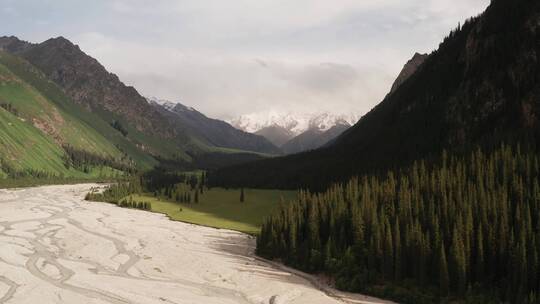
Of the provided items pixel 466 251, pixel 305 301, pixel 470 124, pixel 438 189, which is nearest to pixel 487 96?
pixel 470 124

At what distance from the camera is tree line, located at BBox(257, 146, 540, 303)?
68625 mm

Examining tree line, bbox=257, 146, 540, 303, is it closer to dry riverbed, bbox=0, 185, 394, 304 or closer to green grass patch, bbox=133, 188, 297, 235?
dry riverbed, bbox=0, 185, 394, 304

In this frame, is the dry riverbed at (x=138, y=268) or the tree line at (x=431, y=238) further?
the dry riverbed at (x=138, y=268)

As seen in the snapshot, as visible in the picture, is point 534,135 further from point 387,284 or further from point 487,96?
point 387,284

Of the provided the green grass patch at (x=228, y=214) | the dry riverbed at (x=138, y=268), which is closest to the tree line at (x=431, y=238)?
the dry riverbed at (x=138, y=268)

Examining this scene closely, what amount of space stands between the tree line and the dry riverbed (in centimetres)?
578

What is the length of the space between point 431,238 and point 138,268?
5172cm

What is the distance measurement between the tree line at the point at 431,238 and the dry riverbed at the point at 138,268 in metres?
5.78

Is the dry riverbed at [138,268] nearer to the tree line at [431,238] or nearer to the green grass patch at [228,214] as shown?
the tree line at [431,238]

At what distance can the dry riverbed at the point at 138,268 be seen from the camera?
7144 centimetres

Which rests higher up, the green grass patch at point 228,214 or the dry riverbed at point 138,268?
the green grass patch at point 228,214

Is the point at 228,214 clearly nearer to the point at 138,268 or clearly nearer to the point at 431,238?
the point at 138,268

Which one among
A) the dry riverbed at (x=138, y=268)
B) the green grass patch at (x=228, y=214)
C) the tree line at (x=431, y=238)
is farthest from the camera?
the green grass patch at (x=228, y=214)

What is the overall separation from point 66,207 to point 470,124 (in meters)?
157
